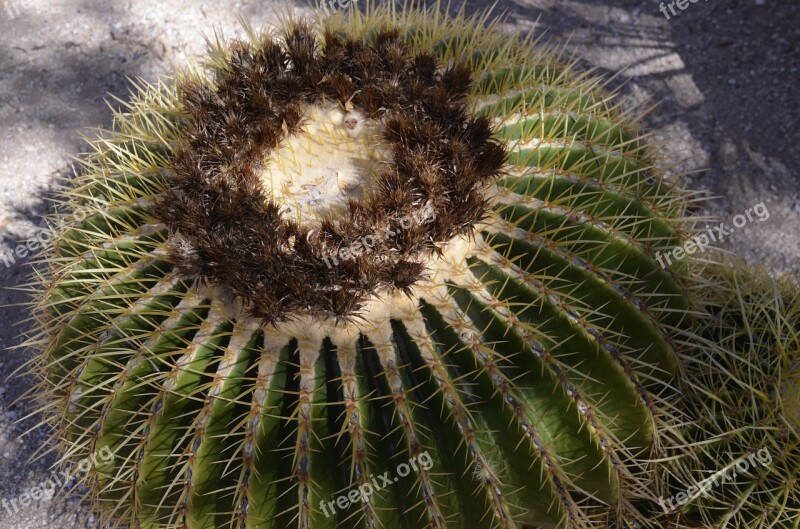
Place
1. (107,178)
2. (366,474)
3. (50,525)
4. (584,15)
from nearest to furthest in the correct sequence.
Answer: (366,474), (107,178), (50,525), (584,15)

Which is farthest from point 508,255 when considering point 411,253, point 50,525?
point 50,525

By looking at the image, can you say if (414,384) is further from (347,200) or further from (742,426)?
(742,426)

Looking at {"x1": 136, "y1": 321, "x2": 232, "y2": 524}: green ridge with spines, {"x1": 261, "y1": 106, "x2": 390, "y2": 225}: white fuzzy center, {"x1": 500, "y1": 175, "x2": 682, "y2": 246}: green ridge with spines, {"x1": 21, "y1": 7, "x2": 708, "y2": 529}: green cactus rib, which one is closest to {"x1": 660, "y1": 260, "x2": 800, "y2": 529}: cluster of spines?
{"x1": 21, "y1": 7, "x2": 708, "y2": 529}: green cactus rib

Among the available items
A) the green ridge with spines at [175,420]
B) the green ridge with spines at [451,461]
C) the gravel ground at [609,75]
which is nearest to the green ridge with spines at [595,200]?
the green ridge with spines at [451,461]

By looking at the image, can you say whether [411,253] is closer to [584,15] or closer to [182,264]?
[182,264]

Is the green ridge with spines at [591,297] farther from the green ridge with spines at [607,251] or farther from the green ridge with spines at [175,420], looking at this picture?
the green ridge with spines at [175,420]

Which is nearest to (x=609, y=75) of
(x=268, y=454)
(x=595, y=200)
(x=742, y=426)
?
(x=595, y=200)
